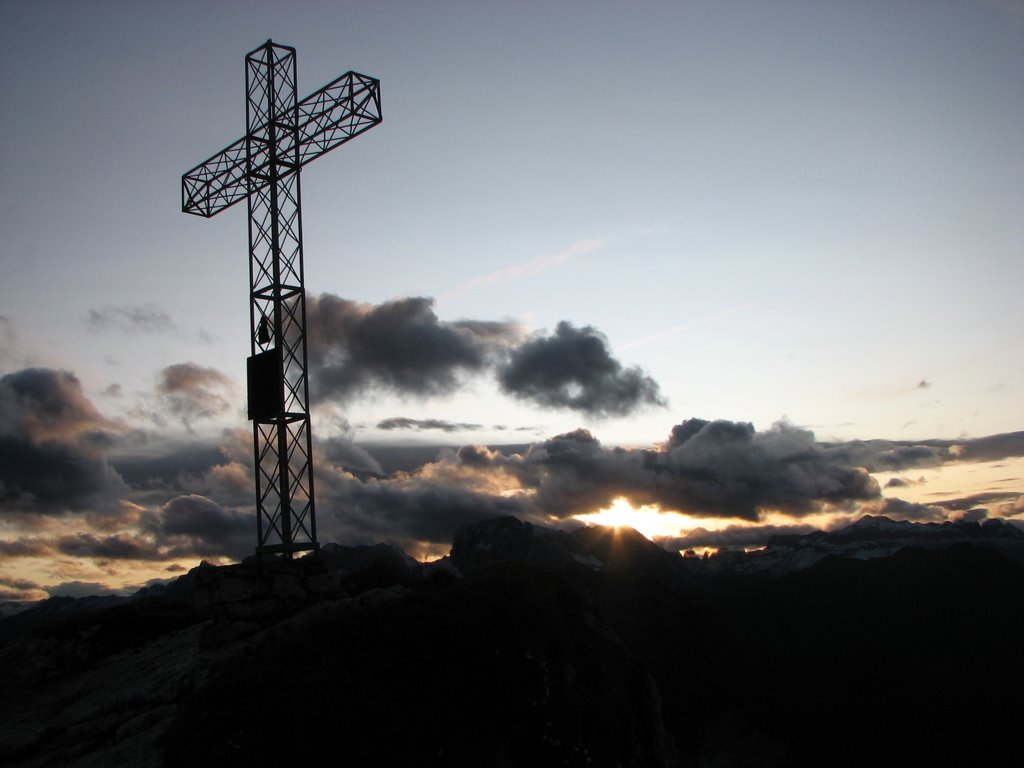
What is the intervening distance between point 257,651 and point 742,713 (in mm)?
172134

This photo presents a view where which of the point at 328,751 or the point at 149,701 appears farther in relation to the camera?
the point at 149,701

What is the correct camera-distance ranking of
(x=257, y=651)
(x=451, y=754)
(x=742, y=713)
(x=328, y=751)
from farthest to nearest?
(x=742, y=713)
(x=257, y=651)
(x=451, y=754)
(x=328, y=751)

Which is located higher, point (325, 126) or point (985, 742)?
point (325, 126)

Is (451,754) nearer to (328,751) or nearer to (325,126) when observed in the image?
(328,751)

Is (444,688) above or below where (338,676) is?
below

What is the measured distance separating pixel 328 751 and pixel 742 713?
17519 centimetres

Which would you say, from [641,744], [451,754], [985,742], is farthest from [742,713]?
[451,754]

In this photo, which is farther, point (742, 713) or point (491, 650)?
point (742, 713)

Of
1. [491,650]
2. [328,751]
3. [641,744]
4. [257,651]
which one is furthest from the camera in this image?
[641,744]

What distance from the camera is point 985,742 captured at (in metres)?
154

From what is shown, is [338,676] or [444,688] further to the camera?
[444,688]

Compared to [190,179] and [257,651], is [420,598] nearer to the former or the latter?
[257,651]

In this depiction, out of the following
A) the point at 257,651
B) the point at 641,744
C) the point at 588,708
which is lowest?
the point at 641,744

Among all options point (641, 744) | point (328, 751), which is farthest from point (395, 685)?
point (641, 744)
